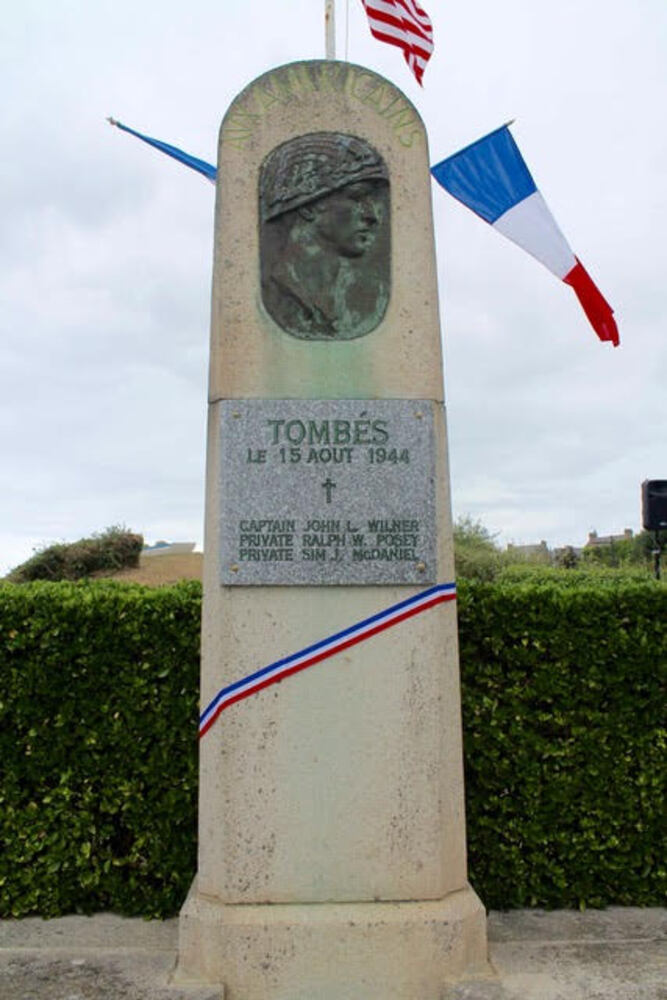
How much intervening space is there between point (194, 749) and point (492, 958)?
5.97 ft

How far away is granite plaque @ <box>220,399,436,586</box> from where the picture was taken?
396cm

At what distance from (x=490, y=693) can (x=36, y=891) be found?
269cm

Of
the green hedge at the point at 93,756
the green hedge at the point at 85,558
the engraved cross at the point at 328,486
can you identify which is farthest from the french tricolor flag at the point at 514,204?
the green hedge at the point at 85,558

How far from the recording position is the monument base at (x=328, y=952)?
12.1ft

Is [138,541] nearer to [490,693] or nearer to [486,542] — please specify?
[486,542]

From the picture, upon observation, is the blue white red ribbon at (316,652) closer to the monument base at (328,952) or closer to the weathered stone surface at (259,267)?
the monument base at (328,952)

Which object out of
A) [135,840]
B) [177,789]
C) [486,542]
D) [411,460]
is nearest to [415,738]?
[411,460]

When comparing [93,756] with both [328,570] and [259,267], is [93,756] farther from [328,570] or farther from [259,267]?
[259,267]

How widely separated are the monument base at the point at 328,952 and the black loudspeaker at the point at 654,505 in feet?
25.3

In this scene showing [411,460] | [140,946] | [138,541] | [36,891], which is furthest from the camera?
[138,541]

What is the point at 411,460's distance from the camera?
406 cm

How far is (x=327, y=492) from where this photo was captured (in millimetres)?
4020

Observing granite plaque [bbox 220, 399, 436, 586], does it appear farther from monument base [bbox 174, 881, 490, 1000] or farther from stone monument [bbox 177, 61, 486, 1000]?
monument base [bbox 174, 881, 490, 1000]

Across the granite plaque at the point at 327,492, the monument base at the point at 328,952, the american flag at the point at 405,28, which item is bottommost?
the monument base at the point at 328,952
